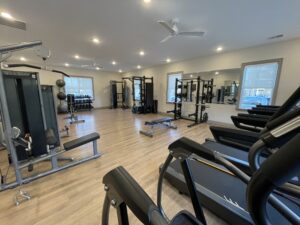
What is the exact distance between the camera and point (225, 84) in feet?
17.4

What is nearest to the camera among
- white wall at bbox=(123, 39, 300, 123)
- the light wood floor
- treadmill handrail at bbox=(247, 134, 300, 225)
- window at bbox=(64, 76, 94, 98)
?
treadmill handrail at bbox=(247, 134, 300, 225)

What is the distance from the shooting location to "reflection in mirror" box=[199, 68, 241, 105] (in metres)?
5.00

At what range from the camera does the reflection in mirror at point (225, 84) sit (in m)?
5.00

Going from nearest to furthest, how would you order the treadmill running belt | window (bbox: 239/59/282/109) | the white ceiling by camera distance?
1. the treadmill running belt
2. the white ceiling
3. window (bbox: 239/59/282/109)

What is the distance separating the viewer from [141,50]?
493cm

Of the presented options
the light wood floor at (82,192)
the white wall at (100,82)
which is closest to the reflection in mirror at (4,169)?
the light wood floor at (82,192)

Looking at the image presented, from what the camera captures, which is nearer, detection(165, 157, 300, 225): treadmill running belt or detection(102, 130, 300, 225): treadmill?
detection(102, 130, 300, 225): treadmill

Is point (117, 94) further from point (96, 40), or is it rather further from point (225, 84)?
point (225, 84)

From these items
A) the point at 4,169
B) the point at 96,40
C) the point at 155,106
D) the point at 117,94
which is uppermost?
the point at 96,40

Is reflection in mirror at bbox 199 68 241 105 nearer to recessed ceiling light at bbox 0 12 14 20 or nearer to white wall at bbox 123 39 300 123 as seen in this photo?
white wall at bbox 123 39 300 123

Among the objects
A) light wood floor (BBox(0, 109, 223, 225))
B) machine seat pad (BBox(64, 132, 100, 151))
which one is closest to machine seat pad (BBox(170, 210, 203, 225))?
light wood floor (BBox(0, 109, 223, 225))

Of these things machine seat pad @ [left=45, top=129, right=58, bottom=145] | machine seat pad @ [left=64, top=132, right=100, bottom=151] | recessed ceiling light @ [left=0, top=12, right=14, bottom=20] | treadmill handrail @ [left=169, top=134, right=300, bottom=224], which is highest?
recessed ceiling light @ [left=0, top=12, right=14, bottom=20]

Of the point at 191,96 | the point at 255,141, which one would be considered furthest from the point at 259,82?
the point at 255,141

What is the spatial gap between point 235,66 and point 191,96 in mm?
1982
